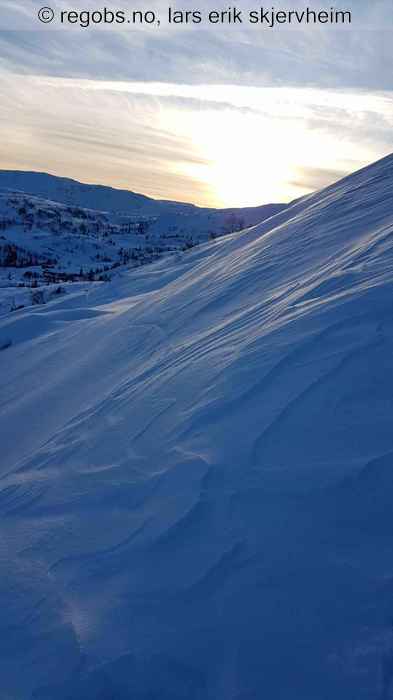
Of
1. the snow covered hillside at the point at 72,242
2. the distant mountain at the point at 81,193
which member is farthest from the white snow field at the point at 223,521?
the distant mountain at the point at 81,193

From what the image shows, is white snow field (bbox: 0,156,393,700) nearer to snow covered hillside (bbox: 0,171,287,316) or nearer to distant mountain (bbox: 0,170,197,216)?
snow covered hillside (bbox: 0,171,287,316)

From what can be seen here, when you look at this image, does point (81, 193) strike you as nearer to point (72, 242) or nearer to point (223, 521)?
point (72, 242)

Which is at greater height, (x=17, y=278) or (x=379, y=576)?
(x=17, y=278)

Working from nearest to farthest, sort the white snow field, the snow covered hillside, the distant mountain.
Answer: the white snow field
the snow covered hillside
the distant mountain

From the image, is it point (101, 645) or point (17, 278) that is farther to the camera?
point (17, 278)

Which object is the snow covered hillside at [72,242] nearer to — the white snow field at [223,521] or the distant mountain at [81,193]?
the white snow field at [223,521]

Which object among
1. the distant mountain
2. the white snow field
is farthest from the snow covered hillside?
the distant mountain

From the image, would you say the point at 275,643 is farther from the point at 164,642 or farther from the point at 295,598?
the point at 164,642

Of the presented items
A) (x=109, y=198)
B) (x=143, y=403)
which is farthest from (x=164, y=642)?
(x=109, y=198)

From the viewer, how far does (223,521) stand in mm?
1663

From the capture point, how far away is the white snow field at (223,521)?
4.26 feet

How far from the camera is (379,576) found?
1.37 metres

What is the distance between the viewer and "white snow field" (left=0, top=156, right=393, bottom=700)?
130cm

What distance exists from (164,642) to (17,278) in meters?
12.9
